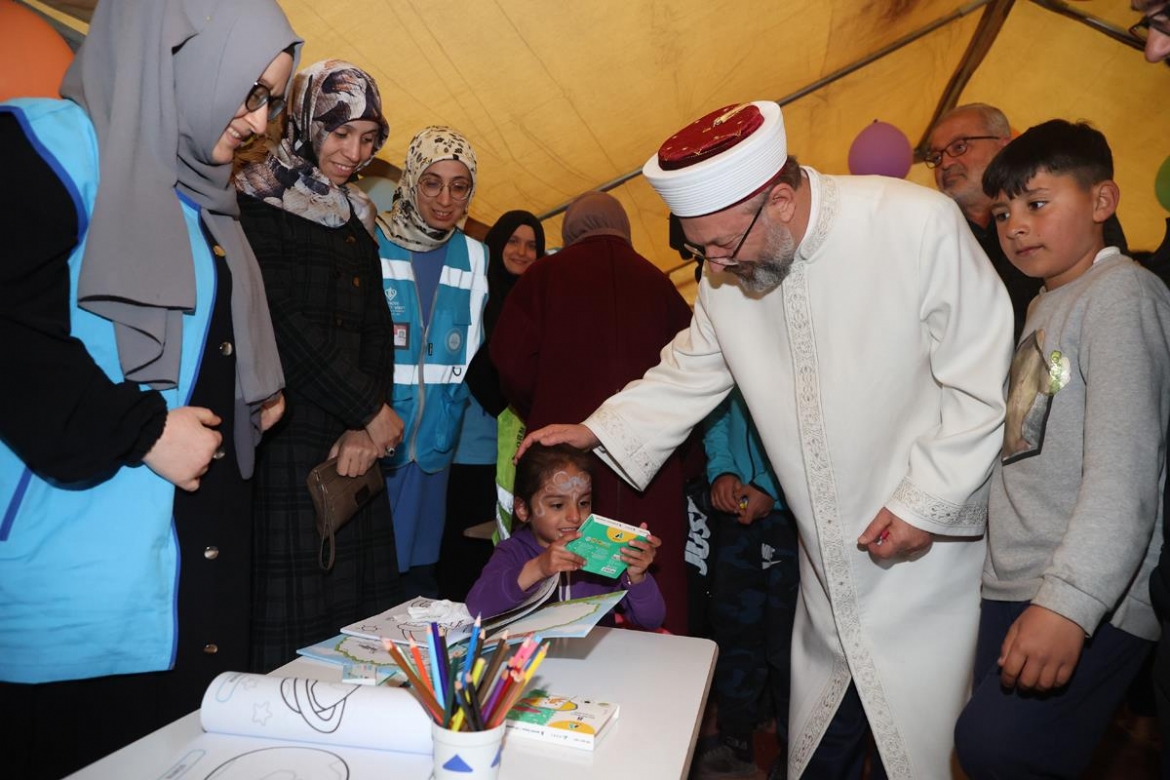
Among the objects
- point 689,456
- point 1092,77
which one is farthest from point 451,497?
point 1092,77

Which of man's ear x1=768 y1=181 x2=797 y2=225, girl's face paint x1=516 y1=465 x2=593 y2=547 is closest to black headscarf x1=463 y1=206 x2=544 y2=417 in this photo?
girl's face paint x1=516 y1=465 x2=593 y2=547

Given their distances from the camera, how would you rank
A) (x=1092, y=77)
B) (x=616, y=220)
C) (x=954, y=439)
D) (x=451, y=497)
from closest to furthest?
(x=954, y=439) → (x=616, y=220) → (x=451, y=497) → (x=1092, y=77)

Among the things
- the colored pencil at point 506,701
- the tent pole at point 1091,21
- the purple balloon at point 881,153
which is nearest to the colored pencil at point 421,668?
the colored pencil at point 506,701

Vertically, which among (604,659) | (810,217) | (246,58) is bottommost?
(604,659)

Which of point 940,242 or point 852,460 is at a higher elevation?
point 940,242

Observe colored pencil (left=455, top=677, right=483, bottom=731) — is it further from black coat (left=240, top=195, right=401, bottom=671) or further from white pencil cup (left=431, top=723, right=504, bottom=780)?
black coat (left=240, top=195, right=401, bottom=671)

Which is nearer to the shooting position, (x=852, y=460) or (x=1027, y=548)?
(x=1027, y=548)

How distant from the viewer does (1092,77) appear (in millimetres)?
5668

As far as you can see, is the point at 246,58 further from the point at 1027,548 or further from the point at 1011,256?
the point at 1027,548

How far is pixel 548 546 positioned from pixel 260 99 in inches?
44.7

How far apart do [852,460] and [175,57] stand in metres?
1.66

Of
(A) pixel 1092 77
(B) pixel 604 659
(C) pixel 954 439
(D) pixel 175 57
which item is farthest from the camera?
(A) pixel 1092 77

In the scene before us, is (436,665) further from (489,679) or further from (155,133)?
(155,133)

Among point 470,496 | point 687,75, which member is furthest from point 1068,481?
point 687,75
